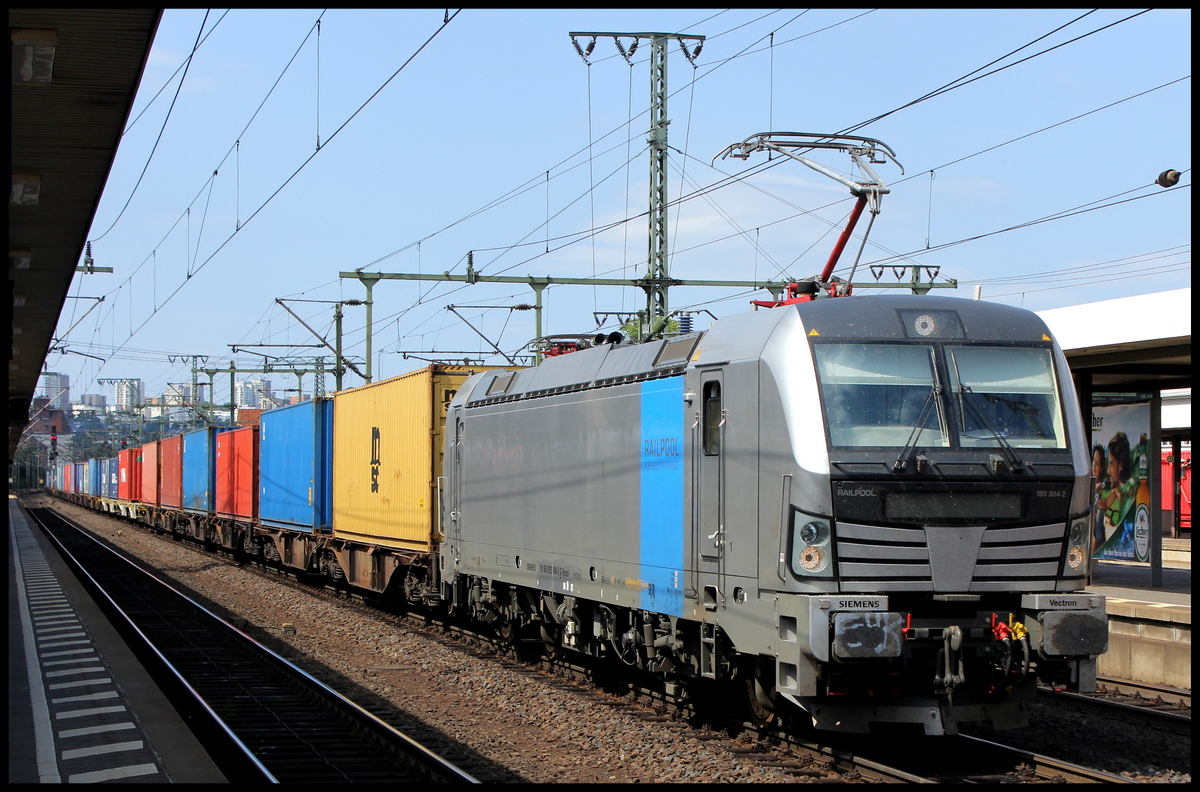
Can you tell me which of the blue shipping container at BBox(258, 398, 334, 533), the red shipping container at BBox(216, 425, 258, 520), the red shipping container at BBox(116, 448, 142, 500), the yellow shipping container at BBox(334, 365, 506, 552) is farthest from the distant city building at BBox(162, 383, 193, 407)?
the yellow shipping container at BBox(334, 365, 506, 552)

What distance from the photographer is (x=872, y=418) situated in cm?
839

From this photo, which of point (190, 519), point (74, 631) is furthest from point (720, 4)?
point (190, 519)

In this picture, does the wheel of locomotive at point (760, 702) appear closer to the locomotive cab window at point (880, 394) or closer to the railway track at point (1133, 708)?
the locomotive cab window at point (880, 394)

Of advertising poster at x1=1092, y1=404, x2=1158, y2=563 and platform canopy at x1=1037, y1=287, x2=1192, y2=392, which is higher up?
platform canopy at x1=1037, y1=287, x2=1192, y2=392

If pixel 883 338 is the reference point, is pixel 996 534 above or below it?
below

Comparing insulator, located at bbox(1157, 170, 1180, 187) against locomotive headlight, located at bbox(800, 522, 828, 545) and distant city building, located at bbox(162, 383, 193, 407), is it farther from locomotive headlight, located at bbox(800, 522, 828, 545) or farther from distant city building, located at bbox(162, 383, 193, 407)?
distant city building, located at bbox(162, 383, 193, 407)

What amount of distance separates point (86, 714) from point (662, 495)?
6008 millimetres

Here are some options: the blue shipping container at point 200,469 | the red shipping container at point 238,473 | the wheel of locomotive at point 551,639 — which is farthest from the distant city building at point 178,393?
the wheel of locomotive at point 551,639

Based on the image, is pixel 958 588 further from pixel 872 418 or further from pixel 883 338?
pixel 883 338

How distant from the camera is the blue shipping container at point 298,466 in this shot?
957 inches

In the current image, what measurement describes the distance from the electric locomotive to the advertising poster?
799 cm

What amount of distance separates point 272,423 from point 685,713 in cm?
1975

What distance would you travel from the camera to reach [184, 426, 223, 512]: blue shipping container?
36.4m

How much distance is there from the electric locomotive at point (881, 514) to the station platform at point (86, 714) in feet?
13.8
